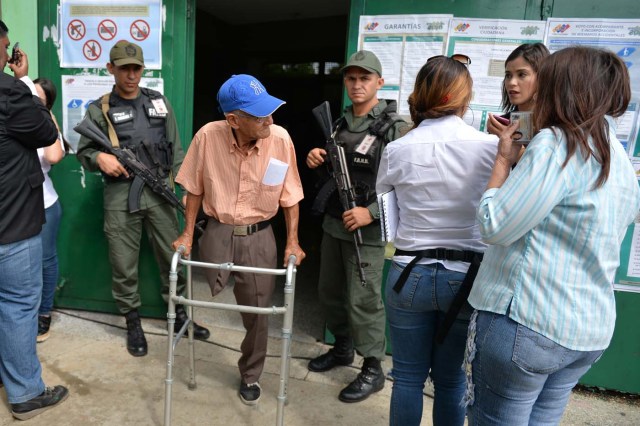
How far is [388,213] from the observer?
1.91m

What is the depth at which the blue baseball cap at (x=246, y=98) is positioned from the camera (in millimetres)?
2172

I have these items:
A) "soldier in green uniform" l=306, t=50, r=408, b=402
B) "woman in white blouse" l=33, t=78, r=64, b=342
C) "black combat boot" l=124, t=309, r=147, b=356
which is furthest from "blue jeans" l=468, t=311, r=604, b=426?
"woman in white blouse" l=33, t=78, r=64, b=342

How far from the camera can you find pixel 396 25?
3.09 metres

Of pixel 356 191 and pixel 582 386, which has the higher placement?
pixel 356 191

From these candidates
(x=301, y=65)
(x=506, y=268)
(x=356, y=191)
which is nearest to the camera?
(x=506, y=268)

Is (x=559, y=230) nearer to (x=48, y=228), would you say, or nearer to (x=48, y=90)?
(x=48, y=228)

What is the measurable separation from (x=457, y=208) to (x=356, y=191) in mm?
1101

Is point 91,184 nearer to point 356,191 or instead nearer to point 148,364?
point 148,364

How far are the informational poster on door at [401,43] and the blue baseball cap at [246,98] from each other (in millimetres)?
1202

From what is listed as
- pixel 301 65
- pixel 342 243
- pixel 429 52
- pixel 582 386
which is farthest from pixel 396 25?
pixel 301 65

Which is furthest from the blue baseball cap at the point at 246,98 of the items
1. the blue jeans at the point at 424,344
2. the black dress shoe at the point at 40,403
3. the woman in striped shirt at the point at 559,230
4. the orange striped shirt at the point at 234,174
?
the black dress shoe at the point at 40,403

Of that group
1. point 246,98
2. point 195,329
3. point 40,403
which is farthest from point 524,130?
point 195,329

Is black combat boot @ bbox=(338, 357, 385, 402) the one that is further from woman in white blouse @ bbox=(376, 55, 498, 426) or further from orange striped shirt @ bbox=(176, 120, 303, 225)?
orange striped shirt @ bbox=(176, 120, 303, 225)

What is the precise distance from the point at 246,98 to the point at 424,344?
52.2 inches
